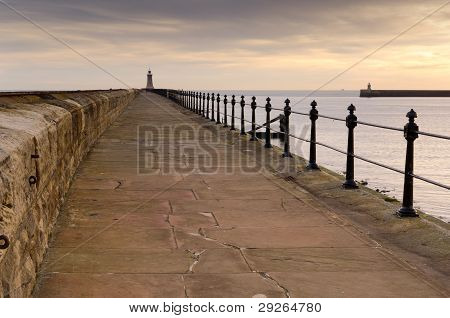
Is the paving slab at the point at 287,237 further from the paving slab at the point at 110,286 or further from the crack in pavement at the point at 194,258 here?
the paving slab at the point at 110,286

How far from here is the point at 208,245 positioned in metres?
4.58

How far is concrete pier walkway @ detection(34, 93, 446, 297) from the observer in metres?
3.61

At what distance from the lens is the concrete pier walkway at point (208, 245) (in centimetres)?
361

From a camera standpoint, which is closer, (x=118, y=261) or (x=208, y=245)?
(x=118, y=261)

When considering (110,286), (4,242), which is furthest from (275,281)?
(4,242)

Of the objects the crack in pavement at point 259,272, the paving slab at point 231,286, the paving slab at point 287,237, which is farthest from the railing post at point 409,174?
the paving slab at point 231,286

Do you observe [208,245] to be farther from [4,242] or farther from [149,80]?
[149,80]

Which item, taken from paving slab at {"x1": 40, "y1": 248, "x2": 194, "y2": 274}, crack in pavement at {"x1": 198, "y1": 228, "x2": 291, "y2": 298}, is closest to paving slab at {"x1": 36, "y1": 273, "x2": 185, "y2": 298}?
paving slab at {"x1": 40, "y1": 248, "x2": 194, "y2": 274}

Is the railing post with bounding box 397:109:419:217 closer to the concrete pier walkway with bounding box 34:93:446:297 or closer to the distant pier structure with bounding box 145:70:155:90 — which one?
the concrete pier walkway with bounding box 34:93:446:297

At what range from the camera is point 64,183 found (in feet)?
19.9

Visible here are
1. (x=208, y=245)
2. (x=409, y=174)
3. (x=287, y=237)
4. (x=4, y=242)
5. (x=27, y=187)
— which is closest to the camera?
(x=4, y=242)

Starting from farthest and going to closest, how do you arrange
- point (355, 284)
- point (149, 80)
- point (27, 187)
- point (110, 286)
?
point (149, 80)
point (355, 284)
point (110, 286)
point (27, 187)
